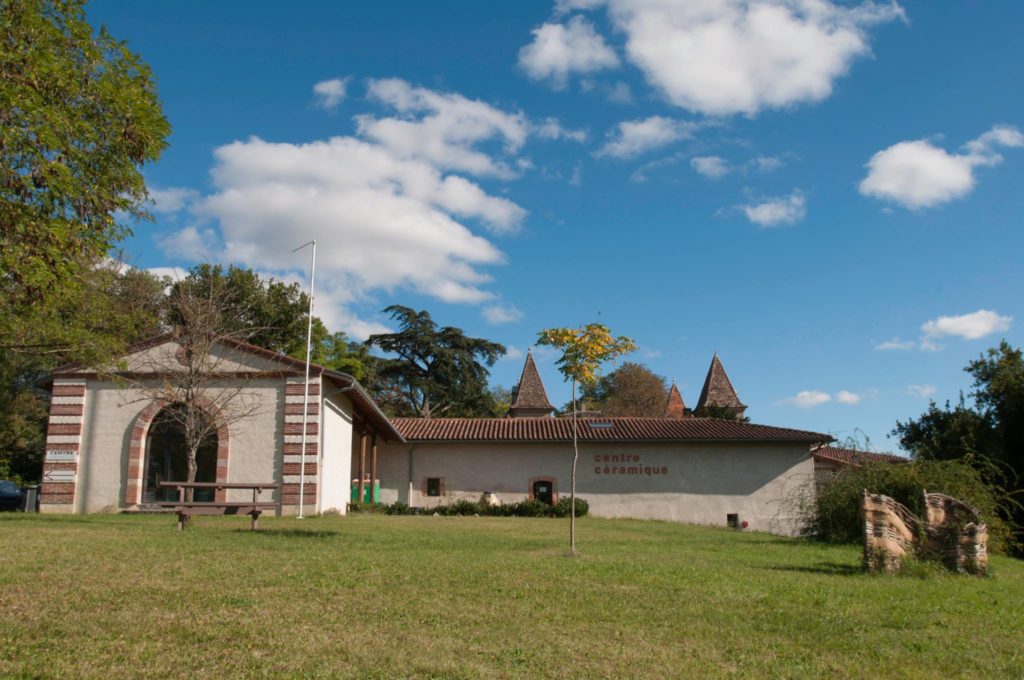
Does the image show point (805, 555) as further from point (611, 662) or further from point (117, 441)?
point (117, 441)

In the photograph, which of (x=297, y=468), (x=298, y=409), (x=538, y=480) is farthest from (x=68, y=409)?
(x=538, y=480)

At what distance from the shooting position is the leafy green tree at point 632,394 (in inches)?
2247

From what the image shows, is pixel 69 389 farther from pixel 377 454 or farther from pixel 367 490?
pixel 377 454

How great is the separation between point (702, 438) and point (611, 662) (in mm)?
25527

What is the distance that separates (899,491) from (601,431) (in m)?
15.7

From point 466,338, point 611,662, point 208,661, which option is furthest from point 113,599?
point 466,338

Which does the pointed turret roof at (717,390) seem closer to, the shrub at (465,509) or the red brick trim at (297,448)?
the shrub at (465,509)

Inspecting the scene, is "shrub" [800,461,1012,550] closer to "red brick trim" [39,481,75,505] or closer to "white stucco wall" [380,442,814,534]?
"white stucco wall" [380,442,814,534]

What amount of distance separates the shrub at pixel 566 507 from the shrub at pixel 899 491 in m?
11.3

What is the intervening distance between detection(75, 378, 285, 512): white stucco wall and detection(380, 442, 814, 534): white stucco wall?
9419 mm

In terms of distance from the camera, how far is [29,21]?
8.96m

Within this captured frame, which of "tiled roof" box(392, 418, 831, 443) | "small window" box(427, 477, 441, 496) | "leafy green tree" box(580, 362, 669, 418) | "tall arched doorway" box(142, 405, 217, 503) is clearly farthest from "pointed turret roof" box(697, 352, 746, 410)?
"tall arched doorway" box(142, 405, 217, 503)

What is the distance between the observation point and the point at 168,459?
24.2 m

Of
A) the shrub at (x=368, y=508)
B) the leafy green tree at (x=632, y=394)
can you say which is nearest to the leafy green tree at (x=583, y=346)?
the shrub at (x=368, y=508)
